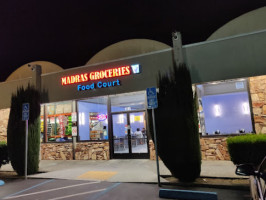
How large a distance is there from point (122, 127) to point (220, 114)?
5233 mm

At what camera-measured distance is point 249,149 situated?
223 inches

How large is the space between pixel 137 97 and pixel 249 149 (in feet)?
21.1

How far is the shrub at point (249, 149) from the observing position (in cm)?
558

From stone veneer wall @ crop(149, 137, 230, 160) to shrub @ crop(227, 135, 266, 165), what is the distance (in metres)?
3.37

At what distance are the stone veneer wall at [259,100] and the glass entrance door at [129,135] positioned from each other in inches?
203

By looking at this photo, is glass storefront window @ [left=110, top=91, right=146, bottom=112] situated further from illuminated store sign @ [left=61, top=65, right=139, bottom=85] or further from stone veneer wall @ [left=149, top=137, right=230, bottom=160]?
stone veneer wall @ [left=149, top=137, right=230, bottom=160]

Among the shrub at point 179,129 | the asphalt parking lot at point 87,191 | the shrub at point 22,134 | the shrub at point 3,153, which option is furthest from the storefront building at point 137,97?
the asphalt parking lot at point 87,191

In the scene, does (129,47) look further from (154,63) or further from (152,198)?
(152,198)

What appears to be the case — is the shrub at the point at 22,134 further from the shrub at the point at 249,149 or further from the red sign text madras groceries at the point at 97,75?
the shrub at the point at 249,149

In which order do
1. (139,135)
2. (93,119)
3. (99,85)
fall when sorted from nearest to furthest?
(99,85) → (139,135) → (93,119)

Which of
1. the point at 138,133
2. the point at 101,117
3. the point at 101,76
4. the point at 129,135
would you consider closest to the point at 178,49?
the point at 101,76

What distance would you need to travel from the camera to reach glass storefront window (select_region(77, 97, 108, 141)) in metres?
11.9

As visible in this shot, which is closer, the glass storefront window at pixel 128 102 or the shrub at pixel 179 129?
the shrub at pixel 179 129

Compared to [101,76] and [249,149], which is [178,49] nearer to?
[101,76]
